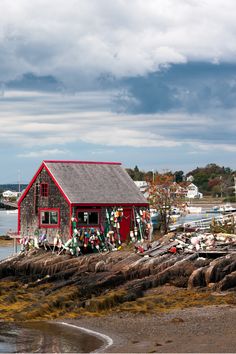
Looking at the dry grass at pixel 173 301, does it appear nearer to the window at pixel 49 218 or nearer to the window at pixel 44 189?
the window at pixel 49 218

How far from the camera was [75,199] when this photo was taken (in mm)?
49031

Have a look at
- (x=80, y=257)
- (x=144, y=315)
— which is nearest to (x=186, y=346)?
(x=144, y=315)

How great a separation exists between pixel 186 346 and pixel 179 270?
13.8 m

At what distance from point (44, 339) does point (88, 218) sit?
72.9 ft

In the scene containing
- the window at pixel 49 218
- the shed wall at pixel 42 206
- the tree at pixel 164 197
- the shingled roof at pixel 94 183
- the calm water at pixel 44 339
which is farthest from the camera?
the tree at pixel 164 197

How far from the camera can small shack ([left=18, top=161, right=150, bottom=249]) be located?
49.3 metres

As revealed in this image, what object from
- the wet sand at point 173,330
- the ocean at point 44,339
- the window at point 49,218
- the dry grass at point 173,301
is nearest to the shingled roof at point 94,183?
the window at point 49,218

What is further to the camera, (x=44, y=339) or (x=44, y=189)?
(x=44, y=189)

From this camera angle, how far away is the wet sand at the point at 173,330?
24297 mm

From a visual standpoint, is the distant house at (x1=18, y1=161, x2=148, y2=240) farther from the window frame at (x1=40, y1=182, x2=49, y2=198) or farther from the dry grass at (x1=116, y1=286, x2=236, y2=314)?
the dry grass at (x1=116, y1=286, x2=236, y2=314)

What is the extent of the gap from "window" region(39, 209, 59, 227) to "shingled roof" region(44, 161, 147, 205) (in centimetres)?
203

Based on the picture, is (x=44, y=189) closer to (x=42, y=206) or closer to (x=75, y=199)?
(x=42, y=206)

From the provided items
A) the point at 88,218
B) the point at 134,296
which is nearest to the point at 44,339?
the point at 134,296

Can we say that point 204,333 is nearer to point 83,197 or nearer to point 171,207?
point 83,197
